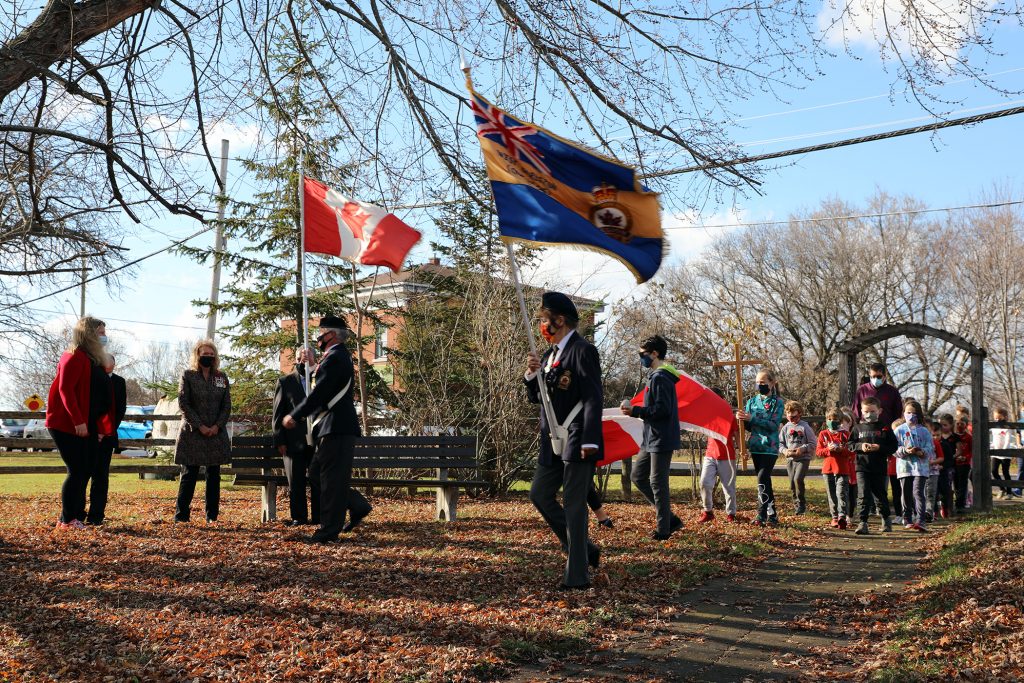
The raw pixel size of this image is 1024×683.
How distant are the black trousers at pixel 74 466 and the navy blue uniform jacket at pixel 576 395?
16.9 feet

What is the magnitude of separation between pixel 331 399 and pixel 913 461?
7.60 m

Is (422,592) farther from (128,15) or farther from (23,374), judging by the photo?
(23,374)

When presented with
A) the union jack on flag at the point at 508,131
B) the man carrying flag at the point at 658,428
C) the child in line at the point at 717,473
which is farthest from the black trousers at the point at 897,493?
the union jack on flag at the point at 508,131

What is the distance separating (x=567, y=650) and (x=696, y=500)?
10519mm

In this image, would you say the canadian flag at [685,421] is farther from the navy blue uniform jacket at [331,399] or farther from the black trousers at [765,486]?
the navy blue uniform jacket at [331,399]

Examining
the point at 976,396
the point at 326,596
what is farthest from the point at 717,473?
the point at 326,596

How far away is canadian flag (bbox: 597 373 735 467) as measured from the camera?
39.3ft

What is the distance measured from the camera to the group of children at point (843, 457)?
39.7 ft

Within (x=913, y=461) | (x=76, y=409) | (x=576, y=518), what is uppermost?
(x=76, y=409)

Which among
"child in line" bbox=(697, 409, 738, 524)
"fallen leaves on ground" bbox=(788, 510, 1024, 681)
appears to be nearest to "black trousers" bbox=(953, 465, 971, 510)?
"child in line" bbox=(697, 409, 738, 524)

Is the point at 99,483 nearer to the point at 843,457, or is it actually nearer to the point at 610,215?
the point at 610,215

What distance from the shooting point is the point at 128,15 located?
6.92m

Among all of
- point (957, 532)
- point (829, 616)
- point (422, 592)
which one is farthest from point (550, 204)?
point (957, 532)

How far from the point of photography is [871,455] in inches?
475
